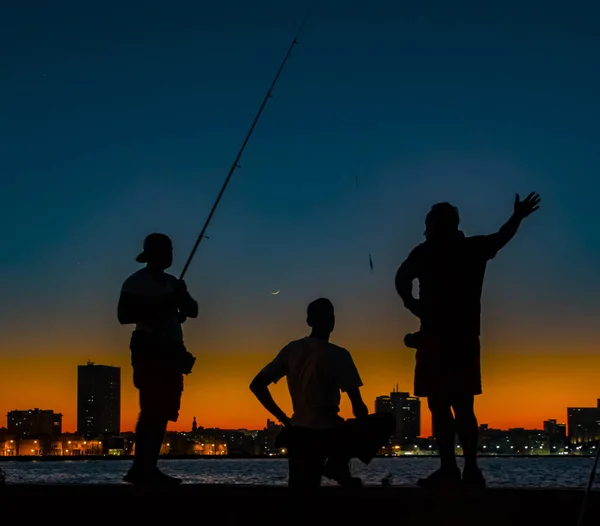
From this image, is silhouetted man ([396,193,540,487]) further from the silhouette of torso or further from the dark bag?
the dark bag

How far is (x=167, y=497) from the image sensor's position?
16.8ft

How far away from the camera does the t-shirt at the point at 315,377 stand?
16.1 feet

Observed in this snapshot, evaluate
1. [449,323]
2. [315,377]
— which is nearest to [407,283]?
[449,323]

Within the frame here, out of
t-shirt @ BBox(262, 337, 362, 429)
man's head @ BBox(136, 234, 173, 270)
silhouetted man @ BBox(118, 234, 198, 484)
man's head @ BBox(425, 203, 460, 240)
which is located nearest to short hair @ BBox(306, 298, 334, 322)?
t-shirt @ BBox(262, 337, 362, 429)

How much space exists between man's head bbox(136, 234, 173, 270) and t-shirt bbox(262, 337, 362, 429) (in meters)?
1.95

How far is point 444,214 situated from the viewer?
241 inches

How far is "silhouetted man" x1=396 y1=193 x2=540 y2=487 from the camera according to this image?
18.9 feet

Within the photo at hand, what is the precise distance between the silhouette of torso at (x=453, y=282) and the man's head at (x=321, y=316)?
3.53 ft

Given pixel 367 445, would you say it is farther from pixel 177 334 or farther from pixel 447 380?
pixel 177 334

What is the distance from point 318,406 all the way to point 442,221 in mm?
1776

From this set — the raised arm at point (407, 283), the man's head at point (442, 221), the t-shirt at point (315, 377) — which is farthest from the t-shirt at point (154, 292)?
the man's head at point (442, 221)

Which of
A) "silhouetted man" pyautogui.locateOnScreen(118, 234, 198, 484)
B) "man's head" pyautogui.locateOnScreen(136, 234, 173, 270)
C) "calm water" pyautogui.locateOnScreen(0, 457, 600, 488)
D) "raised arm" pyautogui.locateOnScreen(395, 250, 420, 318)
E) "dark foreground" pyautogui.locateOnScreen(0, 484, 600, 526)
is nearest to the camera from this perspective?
"dark foreground" pyautogui.locateOnScreen(0, 484, 600, 526)

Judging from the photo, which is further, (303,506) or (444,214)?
(444,214)

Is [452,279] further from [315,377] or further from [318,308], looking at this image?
[315,377]
